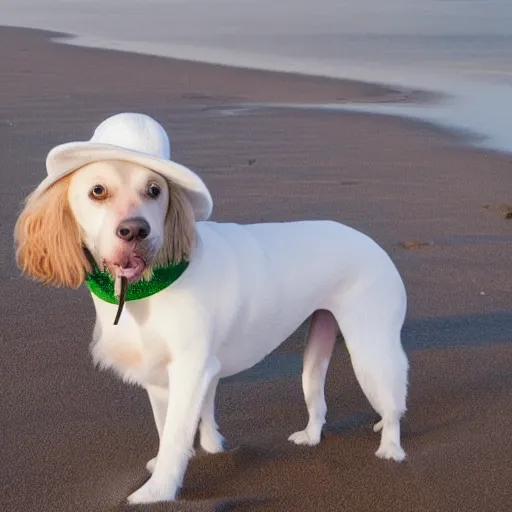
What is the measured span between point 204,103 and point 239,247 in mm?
9710

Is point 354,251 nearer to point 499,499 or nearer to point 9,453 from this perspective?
point 499,499

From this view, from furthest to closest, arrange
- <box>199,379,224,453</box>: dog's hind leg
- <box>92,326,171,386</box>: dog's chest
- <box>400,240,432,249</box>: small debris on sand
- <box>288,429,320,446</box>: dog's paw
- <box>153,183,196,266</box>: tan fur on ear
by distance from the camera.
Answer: <box>400,240,432,249</box>: small debris on sand
<box>288,429,320,446</box>: dog's paw
<box>199,379,224,453</box>: dog's hind leg
<box>92,326,171,386</box>: dog's chest
<box>153,183,196,266</box>: tan fur on ear

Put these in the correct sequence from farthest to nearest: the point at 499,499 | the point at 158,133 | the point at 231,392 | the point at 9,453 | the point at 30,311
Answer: the point at 30,311, the point at 231,392, the point at 9,453, the point at 499,499, the point at 158,133

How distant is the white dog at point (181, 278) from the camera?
127 inches

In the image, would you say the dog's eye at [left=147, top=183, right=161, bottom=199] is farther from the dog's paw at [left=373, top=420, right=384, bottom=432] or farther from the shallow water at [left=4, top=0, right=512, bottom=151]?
the shallow water at [left=4, top=0, right=512, bottom=151]

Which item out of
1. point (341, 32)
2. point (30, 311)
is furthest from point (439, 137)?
point (341, 32)

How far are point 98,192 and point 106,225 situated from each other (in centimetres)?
12

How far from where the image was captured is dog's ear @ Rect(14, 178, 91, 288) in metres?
3.29

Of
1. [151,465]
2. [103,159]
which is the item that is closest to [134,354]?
[151,465]

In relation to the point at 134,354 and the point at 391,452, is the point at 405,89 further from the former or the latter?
the point at 134,354

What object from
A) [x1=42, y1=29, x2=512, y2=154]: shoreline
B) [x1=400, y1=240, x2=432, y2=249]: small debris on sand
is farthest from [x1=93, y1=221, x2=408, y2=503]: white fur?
[x1=42, y1=29, x2=512, y2=154]: shoreline

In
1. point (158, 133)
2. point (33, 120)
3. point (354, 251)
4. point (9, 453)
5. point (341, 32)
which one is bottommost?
point (341, 32)

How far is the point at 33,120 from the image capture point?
11.1 metres

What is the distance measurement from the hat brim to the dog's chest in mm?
517
